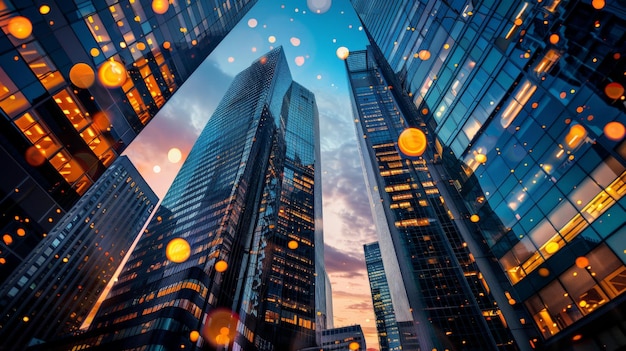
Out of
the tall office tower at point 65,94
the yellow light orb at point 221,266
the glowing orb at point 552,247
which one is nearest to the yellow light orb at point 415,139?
the glowing orb at point 552,247

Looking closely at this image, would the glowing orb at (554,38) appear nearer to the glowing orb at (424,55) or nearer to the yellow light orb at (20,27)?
the glowing orb at (424,55)

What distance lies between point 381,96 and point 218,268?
7092 cm

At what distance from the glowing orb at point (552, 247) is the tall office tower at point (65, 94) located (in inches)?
1030

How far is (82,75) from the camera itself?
52.1 ft

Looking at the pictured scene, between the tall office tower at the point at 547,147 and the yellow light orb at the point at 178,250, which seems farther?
the yellow light orb at the point at 178,250

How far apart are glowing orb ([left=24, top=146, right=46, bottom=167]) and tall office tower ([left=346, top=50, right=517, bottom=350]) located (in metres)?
30.1

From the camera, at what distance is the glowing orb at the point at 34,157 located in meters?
14.1

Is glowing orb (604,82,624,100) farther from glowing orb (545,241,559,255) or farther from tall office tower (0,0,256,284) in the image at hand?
tall office tower (0,0,256,284)

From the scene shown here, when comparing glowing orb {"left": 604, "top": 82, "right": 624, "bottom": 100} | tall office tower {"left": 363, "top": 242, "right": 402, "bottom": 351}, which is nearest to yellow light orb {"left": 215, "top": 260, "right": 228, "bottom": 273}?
glowing orb {"left": 604, "top": 82, "right": 624, "bottom": 100}

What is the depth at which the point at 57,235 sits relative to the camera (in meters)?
78.9

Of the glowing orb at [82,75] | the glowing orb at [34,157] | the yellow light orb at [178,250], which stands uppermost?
the yellow light orb at [178,250]

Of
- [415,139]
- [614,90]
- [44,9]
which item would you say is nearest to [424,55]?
[614,90]

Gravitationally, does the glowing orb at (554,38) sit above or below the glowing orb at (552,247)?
above

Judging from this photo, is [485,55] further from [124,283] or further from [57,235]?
[57,235]
